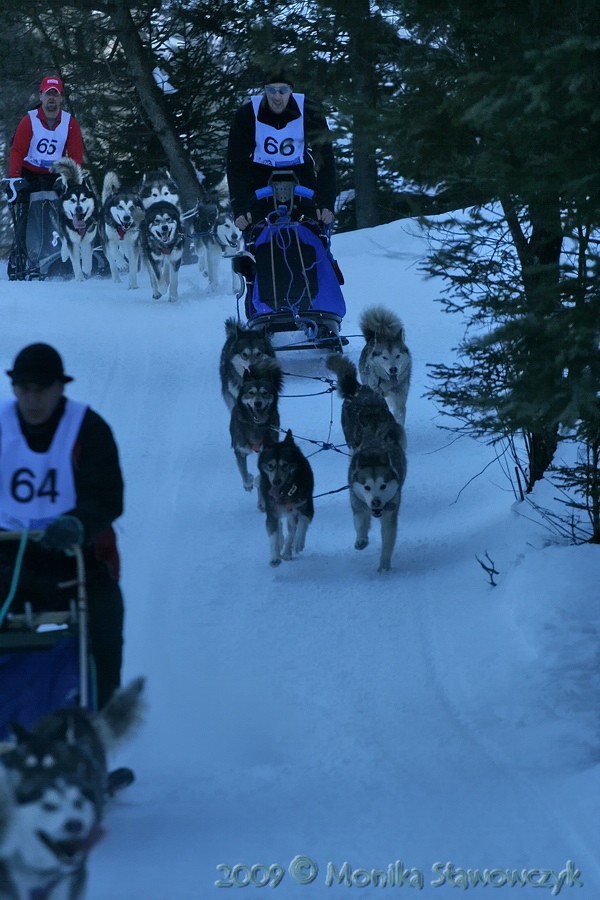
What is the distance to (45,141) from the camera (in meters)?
14.6

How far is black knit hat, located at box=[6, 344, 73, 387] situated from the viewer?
3.46 m

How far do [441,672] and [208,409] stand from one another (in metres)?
5.31

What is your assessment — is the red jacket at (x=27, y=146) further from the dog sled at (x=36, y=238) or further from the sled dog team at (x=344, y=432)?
the sled dog team at (x=344, y=432)

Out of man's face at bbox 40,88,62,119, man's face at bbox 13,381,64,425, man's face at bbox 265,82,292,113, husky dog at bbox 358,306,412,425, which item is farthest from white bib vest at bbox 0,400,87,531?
man's face at bbox 40,88,62,119

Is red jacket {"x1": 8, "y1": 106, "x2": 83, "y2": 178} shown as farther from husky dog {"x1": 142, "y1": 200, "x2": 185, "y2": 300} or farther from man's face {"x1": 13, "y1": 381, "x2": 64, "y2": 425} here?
man's face {"x1": 13, "y1": 381, "x2": 64, "y2": 425}

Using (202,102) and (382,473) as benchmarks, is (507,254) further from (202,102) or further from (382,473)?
(202,102)

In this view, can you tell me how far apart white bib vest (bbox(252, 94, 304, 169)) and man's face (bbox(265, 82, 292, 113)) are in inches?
5.3

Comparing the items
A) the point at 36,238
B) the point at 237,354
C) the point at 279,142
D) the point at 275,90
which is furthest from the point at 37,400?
the point at 36,238

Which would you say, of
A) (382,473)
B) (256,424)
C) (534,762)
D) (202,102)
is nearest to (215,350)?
(256,424)

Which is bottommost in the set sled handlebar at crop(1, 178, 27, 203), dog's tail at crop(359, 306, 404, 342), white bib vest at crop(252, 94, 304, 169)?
dog's tail at crop(359, 306, 404, 342)

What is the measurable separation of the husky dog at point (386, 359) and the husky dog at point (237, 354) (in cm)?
79

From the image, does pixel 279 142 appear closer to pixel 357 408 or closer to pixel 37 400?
pixel 357 408

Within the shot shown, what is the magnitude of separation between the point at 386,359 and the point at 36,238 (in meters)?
8.23

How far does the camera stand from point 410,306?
13.4 m
